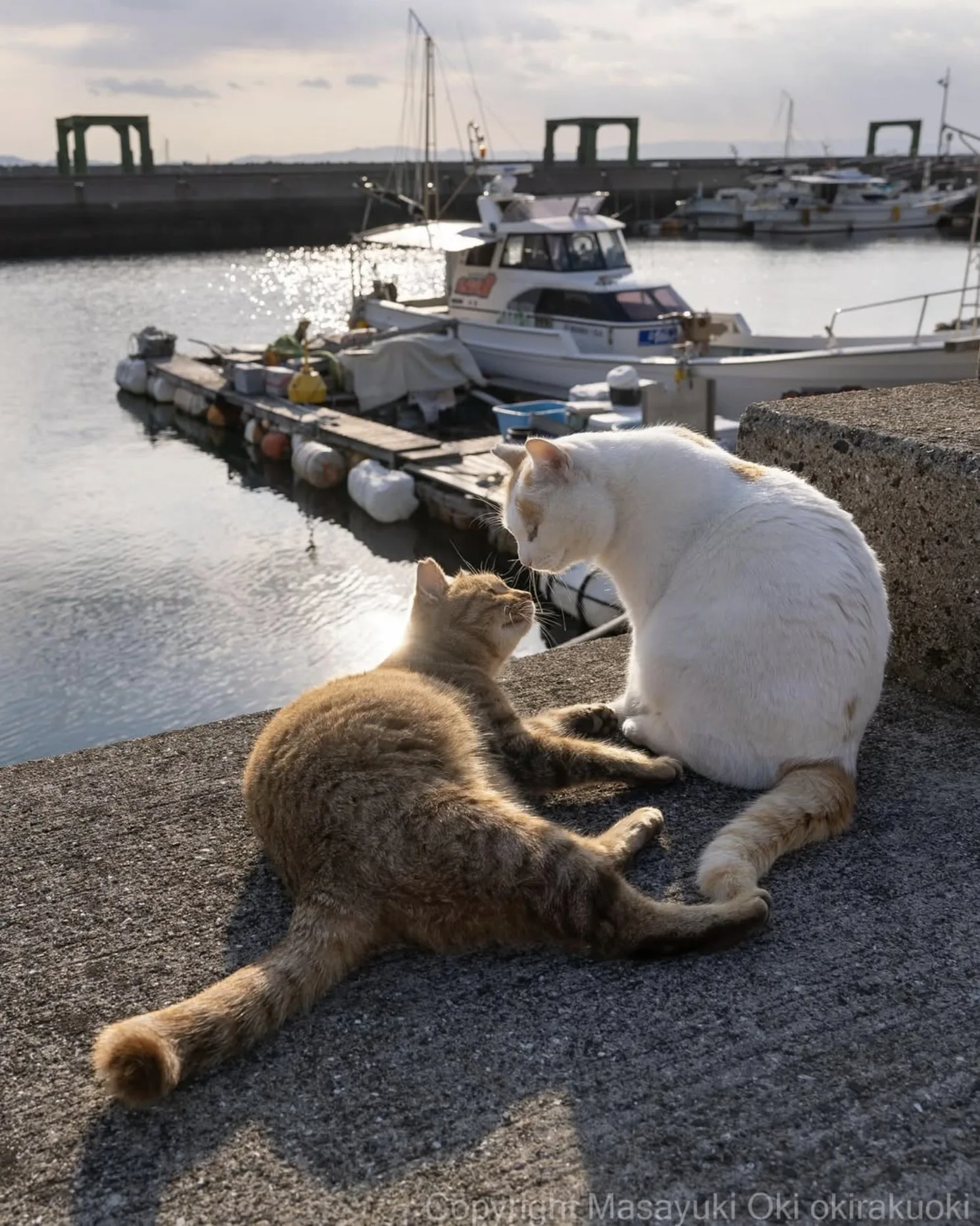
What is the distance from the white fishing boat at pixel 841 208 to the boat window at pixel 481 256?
146 feet

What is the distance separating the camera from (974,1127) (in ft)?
5.99

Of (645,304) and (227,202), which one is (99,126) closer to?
(227,202)

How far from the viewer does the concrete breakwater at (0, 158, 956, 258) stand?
5124 centimetres

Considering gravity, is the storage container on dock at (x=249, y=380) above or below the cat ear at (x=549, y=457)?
below

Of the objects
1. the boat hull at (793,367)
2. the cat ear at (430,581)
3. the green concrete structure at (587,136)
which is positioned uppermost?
the green concrete structure at (587,136)

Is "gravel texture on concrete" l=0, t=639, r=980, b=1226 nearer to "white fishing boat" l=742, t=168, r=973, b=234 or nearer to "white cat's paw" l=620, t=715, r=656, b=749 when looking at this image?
"white cat's paw" l=620, t=715, r=656, b=749

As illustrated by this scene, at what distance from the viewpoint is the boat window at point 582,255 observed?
1828 centimetres

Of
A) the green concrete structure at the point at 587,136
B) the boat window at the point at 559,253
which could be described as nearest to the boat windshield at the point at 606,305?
the boat window at the point at 559,253

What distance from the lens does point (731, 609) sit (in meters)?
2.88

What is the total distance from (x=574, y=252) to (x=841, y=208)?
4650 cm

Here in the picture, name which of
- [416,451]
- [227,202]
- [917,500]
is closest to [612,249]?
[416,451]

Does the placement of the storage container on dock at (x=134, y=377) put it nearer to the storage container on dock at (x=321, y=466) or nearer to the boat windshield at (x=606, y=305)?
the storage container on dock at (x=321, y=466)

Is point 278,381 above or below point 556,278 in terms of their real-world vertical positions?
below

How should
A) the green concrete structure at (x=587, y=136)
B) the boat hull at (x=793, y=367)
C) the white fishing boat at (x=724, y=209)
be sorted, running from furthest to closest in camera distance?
the green concrete structure at (x=587, y=136)
the white fishing boat at (x=724, y=209)
the boat hull at (x=793, y=367)
